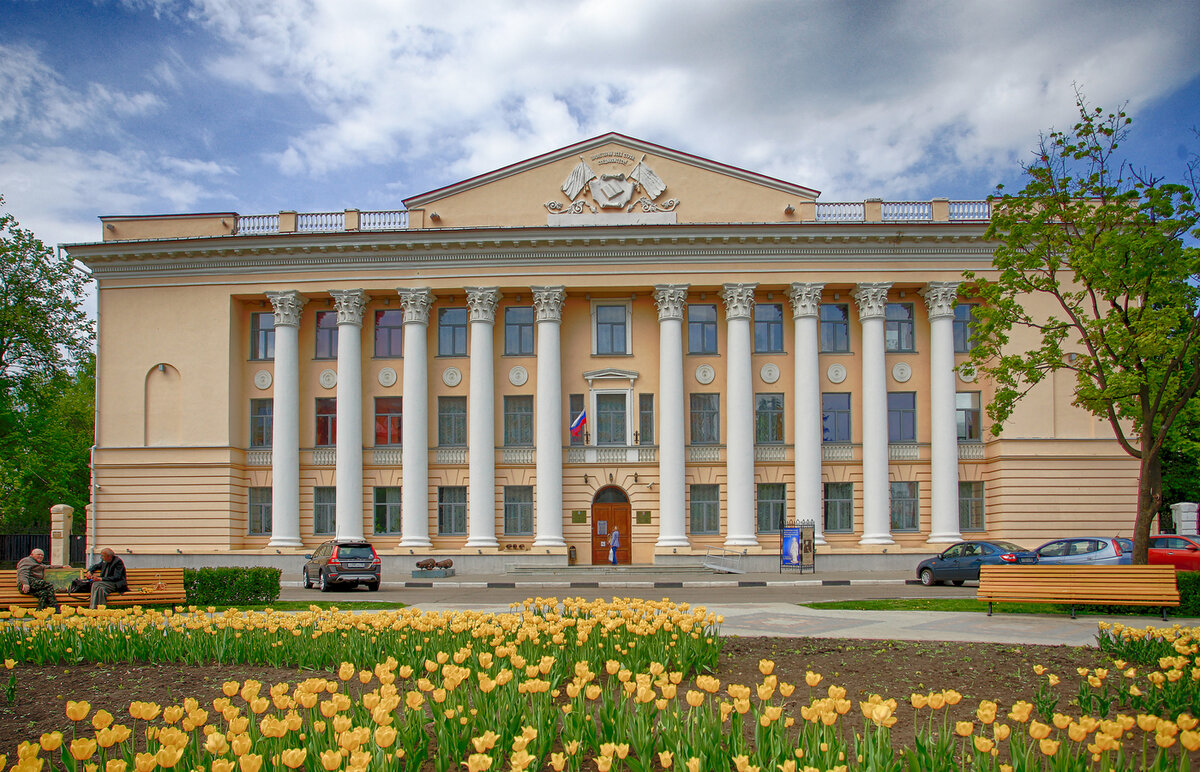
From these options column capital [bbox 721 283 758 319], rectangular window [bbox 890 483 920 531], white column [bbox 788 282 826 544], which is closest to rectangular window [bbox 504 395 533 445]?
column capital [bbox 721 283 758 319]

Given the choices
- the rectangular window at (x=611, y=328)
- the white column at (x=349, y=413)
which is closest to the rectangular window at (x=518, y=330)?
the rectangular window at (x=611, y=328)

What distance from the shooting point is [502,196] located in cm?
4056

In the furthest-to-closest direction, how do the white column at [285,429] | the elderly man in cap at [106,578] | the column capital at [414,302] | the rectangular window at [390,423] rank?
the rectangular window at [390,423]
the column capital at [414,302]
the white column at [285,429]
the elderly man in cap at [106,578]

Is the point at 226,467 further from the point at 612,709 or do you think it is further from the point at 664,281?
the point at 612,709

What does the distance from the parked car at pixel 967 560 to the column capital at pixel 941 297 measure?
12397 mm

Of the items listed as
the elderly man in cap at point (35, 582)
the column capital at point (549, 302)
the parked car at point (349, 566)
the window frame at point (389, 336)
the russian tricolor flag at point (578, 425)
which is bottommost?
the parked car at point (349, 566)

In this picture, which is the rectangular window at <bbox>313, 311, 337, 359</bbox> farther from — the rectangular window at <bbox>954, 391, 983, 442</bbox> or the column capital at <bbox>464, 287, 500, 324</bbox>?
the rectangular window at <bbox>954, 391, 983, 442</bbox>

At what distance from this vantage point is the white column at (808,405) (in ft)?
128

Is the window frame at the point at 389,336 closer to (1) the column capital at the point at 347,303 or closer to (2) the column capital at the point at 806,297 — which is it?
(1) the column capital at the point at 347,303

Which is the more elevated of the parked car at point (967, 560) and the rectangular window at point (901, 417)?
the rectangular window at point (901, 417)

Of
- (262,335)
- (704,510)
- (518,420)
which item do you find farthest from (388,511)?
(704,510)

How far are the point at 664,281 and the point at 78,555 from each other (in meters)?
36.1

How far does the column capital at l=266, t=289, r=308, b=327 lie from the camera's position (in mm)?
40312

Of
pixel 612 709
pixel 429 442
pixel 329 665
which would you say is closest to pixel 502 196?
pixel 429 442
